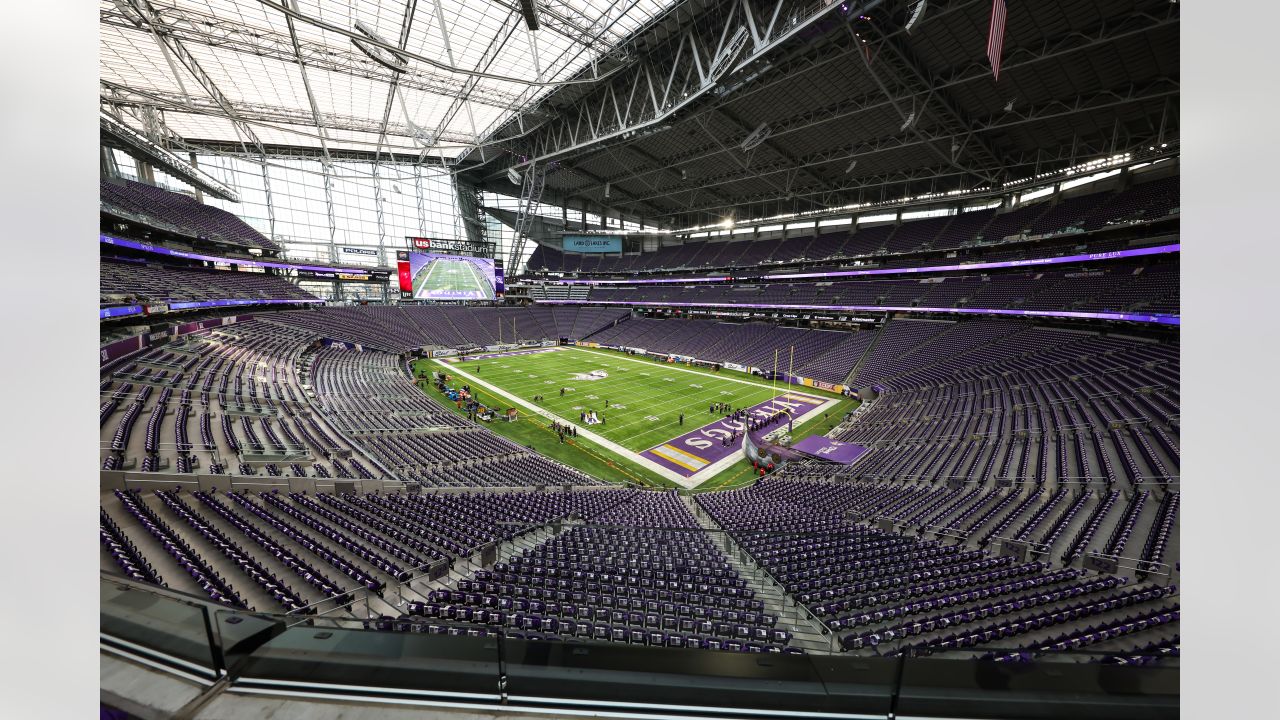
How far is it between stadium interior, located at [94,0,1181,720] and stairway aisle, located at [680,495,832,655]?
14 centimetres

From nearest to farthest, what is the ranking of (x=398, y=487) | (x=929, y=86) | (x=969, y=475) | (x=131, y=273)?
(x=398, y=487), (x=969, y=475), (x=929, y=86), (x=131, y=273)

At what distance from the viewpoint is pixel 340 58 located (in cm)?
3070

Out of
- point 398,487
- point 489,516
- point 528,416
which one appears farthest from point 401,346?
point 489,516

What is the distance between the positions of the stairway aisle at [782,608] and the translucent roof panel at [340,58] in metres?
29.4

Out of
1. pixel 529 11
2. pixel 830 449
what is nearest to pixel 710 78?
pixel 529 11

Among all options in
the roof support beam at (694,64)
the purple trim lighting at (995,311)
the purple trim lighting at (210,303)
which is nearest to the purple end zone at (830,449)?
the purple trim lighting at (995,311)

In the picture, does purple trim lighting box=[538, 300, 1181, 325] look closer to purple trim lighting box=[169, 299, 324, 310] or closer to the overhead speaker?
the overhead speaker

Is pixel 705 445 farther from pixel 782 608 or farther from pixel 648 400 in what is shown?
pixel 782 608

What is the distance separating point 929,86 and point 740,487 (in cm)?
2535

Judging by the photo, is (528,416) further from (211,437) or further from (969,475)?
(969,475)

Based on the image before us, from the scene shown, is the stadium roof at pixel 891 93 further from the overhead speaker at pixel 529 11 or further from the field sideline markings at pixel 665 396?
the field sideline markings at pixel 665 396

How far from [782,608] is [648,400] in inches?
947

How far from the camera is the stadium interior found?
10.2 feet
